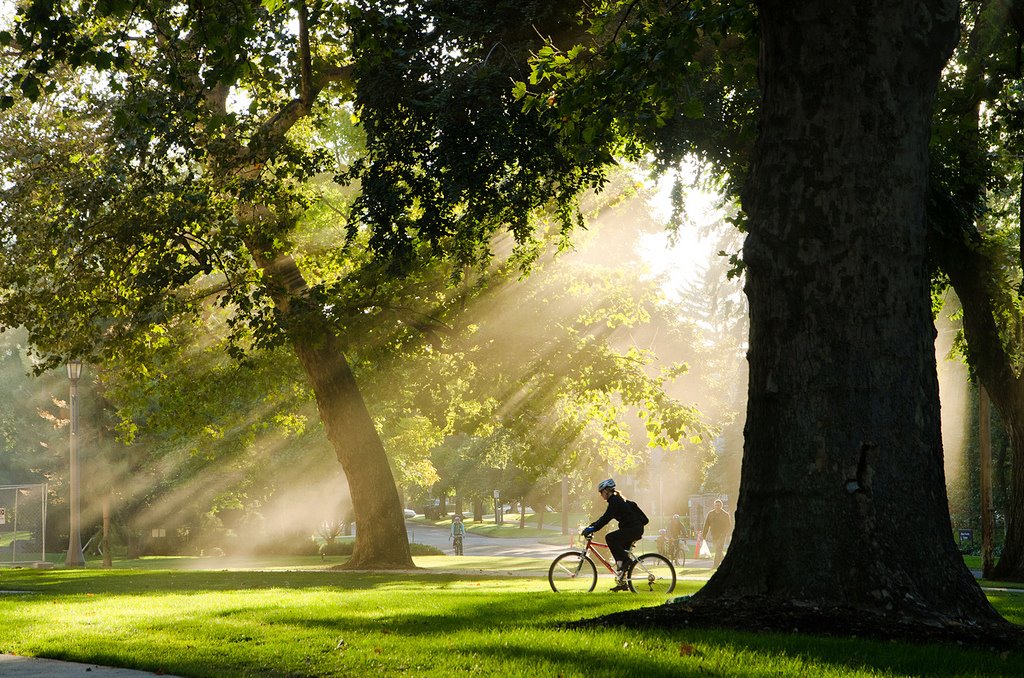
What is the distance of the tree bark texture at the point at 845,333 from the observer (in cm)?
769

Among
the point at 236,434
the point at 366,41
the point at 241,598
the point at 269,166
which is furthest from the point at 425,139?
the point at 236,434

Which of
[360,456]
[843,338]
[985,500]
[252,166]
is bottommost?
[985,500]

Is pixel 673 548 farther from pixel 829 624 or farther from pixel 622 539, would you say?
pixel 829 624

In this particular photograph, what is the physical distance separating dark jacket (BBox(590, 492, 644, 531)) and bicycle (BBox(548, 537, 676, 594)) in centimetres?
43

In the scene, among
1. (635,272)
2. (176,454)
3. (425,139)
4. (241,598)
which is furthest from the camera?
(176,454)

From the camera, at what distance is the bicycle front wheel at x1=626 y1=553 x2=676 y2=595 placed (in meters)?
15.5

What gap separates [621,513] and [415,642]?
7.89 meters

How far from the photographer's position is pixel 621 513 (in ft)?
50.3

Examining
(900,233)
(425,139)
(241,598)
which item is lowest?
(241,598)

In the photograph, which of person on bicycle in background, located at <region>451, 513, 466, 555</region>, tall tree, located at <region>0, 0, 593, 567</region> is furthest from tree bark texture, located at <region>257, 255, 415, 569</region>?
person on bicycle in background, located at <region>451, 513, 466, 555</region>

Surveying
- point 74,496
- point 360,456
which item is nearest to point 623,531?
point 360,456

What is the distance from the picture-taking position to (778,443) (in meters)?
8.05

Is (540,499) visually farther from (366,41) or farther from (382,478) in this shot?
(366,41)

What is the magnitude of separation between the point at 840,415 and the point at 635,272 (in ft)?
75.1
